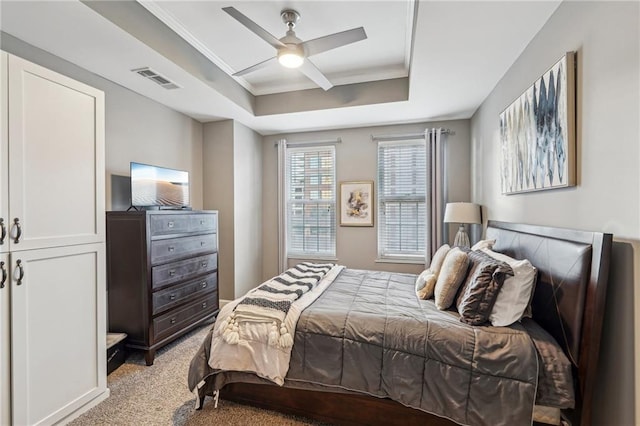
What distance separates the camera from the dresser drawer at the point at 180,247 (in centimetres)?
264

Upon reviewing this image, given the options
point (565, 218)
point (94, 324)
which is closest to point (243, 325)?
point (94, 324)

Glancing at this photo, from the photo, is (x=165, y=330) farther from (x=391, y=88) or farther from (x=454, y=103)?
(x=454, y=103)

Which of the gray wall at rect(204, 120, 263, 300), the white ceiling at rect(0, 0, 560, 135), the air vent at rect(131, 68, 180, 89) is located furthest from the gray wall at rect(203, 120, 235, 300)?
the air vent at rect(131, 68, 180, 89)

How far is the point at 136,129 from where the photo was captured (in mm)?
3131

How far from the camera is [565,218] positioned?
5.76ft

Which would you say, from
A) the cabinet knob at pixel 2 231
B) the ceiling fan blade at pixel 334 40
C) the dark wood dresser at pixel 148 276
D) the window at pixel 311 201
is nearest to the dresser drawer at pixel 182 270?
the dark wood dresser at pixel 148 276

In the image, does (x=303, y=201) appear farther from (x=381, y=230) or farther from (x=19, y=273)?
(x=19, y=273)

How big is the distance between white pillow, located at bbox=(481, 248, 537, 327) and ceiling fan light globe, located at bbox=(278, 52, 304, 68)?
202cm

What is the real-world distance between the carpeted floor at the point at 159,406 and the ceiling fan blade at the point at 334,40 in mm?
2482

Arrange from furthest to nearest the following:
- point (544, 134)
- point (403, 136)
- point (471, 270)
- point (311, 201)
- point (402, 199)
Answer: point (311, 201)
point (402, 199)
point (403, 136)
point (471, 270)
point (544, 134)

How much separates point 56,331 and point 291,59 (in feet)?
7.79

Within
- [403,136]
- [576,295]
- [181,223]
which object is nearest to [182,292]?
[181,223]

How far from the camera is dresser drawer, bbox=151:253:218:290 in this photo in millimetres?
2650

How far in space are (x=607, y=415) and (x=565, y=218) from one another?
0.98 meters
